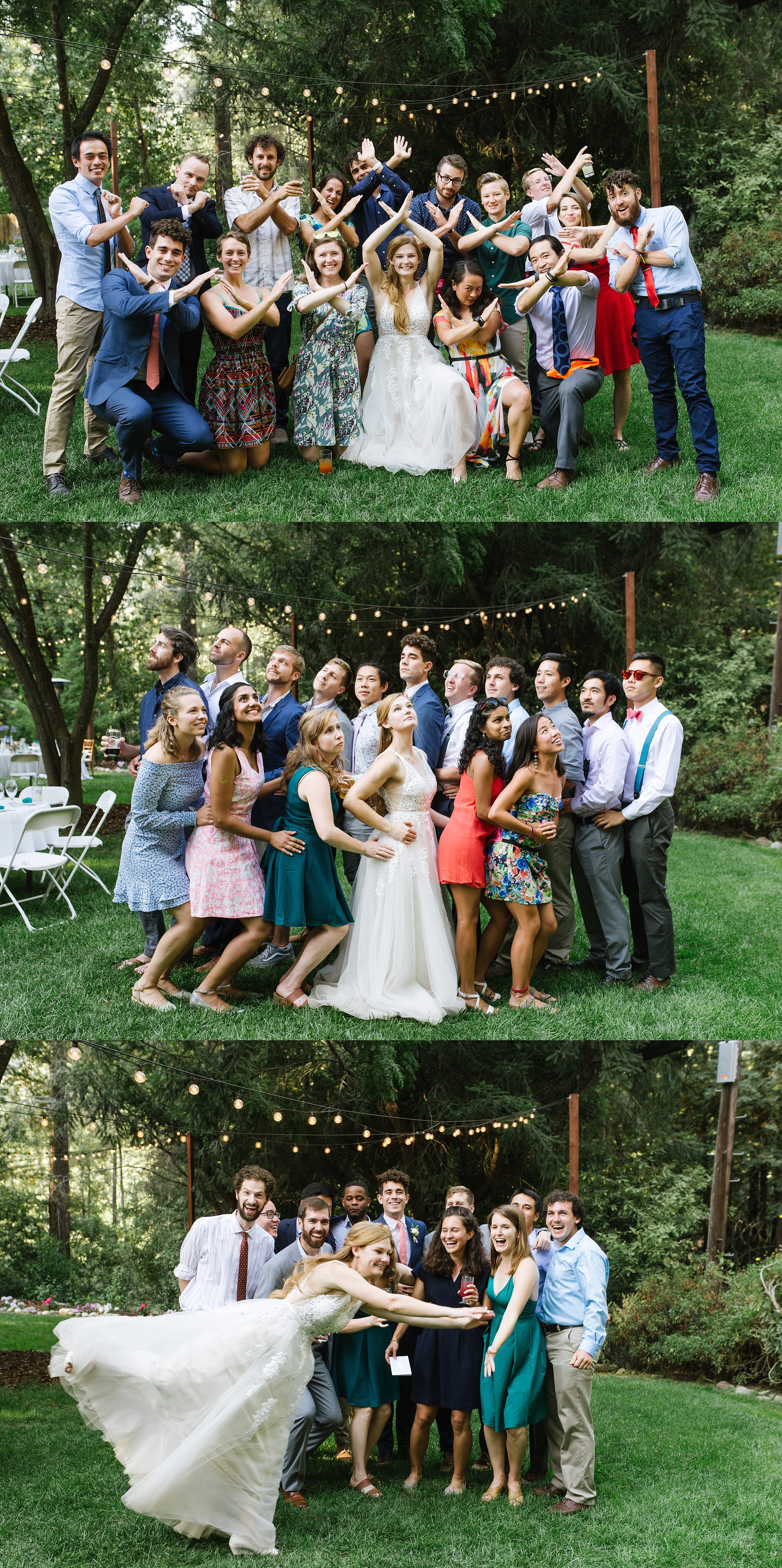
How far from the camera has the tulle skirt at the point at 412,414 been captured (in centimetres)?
719

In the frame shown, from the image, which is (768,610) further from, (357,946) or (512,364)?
(357,946)

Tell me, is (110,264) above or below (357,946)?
above

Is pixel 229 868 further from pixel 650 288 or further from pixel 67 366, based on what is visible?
pixel 650 288

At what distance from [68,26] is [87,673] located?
16.2 ft

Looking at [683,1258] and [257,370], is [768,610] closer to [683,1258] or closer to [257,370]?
[683,1258]

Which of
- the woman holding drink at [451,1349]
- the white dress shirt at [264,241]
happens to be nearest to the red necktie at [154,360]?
the white dress shirt at [264,241]

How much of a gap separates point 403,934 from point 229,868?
914 mm

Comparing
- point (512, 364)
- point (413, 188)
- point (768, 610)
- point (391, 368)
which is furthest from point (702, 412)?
point (768, 610)

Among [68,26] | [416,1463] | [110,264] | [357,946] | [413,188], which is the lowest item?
[416,1463]

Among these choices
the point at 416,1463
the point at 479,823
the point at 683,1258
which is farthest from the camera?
the point at 683,1258

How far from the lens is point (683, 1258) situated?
10.7 meters

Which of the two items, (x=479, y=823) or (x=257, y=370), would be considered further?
(x=257, y=370)

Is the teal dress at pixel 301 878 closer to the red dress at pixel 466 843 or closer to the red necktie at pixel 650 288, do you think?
the red dress at pixel 466 843

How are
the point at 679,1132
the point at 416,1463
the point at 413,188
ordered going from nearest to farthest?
the point at 416,1463 → the point at 413,188 → the point at 679,1132
